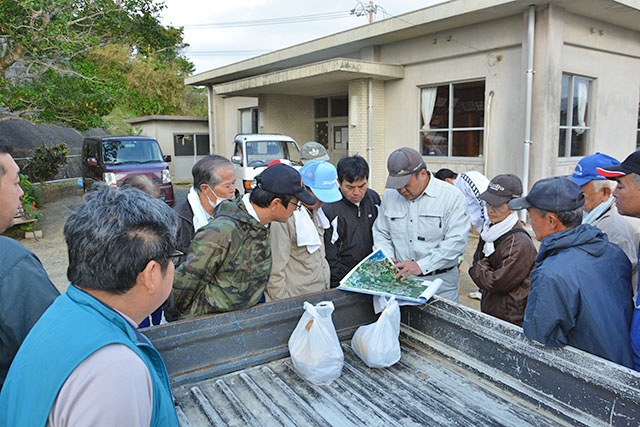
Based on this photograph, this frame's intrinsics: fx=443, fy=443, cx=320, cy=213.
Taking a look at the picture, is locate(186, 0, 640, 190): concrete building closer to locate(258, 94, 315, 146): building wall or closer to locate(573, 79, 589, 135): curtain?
locate(573, 79, 589, 135): curtain

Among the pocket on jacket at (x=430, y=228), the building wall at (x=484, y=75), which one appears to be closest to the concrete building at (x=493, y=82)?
the building wall at (x=484, y=75)

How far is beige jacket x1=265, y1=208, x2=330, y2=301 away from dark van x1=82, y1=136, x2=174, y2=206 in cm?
832

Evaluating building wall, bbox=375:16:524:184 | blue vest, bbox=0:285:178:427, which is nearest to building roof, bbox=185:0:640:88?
building wall, bbox=375:16:524:184

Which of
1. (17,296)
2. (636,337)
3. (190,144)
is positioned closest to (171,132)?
(190,144)

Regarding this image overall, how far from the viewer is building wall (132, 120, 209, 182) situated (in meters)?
18.4

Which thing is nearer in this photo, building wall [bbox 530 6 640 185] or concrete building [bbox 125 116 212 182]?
building wall [bbox 530 6 640 185]

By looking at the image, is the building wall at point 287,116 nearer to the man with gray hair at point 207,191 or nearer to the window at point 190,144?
the window at point 190,144

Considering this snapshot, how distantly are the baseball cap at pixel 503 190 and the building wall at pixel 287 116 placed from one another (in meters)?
12.3

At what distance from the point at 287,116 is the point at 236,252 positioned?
1328 centimetres

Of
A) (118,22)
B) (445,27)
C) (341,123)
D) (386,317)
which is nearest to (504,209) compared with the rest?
(386,317)

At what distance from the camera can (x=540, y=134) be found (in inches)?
322

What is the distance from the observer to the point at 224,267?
214 cm

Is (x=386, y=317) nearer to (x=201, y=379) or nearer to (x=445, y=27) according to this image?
(x=201, y=379)

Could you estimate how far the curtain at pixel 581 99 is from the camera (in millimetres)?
9180
